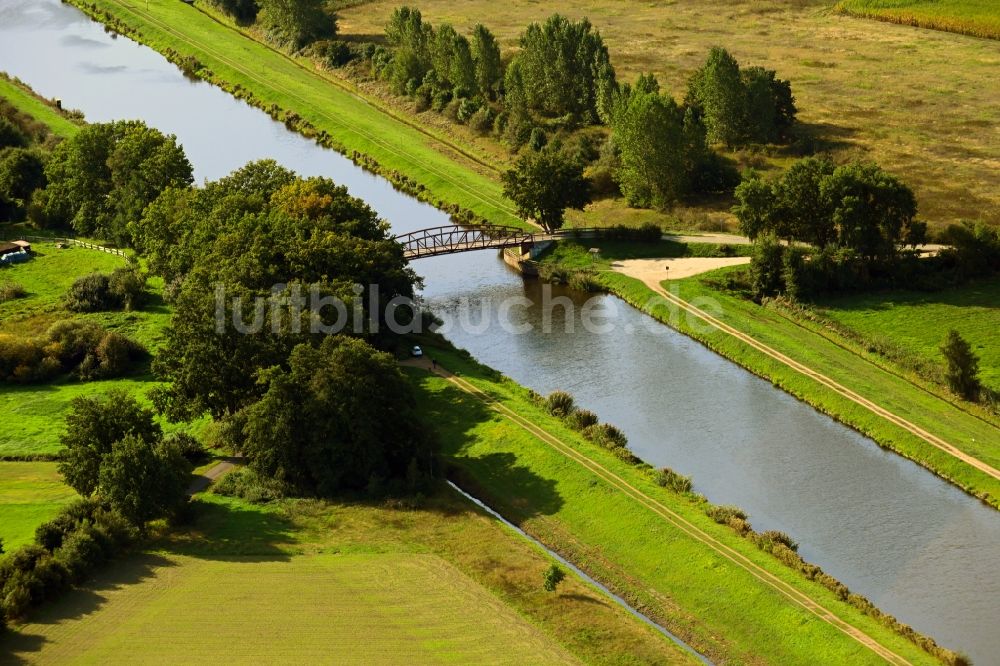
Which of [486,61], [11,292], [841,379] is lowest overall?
[841,379]

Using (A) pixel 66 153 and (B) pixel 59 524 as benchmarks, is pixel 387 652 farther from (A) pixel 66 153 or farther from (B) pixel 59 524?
(A) pixel 66 153

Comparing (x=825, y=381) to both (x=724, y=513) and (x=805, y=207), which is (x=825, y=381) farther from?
(x=805, y=207)

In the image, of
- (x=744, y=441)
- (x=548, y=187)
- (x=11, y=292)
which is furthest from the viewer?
(x=548, y=187)

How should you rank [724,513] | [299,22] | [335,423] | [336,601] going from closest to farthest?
[336,601] → [724,513] → [335,423] → [299,22]

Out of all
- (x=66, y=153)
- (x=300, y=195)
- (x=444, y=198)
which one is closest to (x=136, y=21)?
(x=66, y=153)

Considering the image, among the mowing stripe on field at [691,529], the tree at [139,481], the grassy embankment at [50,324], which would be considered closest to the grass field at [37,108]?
the grassy embankment at [50,324]

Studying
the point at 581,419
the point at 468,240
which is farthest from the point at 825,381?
the point at 468,240

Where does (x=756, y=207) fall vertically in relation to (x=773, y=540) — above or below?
above
